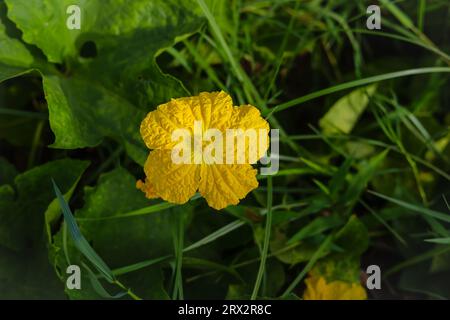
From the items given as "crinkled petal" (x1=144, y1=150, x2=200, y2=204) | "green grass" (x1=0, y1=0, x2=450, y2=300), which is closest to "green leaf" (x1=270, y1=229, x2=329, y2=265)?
"green grass" (x1=0, y1=0, x2=450, y2=300)

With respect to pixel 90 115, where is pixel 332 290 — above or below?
below

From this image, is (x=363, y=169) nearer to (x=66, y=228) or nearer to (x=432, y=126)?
(x=432, y=126)

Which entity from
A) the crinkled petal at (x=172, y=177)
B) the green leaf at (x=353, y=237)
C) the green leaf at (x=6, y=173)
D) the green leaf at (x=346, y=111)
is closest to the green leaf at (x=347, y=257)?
the green leaf at (x=353, y=237)

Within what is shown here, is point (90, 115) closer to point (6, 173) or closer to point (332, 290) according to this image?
point (6, 173)

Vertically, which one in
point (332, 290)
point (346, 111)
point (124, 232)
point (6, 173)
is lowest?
point (332, 290)

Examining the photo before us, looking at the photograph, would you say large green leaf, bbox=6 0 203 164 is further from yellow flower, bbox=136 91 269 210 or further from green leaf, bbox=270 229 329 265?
green leaf, bbox=270 229 329 265

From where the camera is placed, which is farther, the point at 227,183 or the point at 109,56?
the point at 109,56

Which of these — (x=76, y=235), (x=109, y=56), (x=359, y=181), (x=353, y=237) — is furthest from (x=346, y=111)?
(x=76, y=235)
